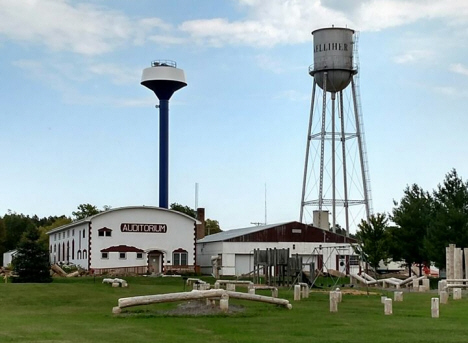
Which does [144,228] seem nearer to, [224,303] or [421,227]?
[421,227]

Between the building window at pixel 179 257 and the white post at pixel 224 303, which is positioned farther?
the building window at pixel 179 257

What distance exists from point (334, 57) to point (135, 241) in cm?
2243

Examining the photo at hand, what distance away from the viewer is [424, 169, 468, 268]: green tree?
5562 centimetres

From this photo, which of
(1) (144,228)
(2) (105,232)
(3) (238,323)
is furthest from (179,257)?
(3) (238,323)

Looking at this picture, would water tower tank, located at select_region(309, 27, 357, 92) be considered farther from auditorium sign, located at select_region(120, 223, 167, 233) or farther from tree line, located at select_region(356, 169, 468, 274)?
auditorium sign, located at select_region(120, 223, 167, 233)

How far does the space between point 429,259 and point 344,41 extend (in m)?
20.3

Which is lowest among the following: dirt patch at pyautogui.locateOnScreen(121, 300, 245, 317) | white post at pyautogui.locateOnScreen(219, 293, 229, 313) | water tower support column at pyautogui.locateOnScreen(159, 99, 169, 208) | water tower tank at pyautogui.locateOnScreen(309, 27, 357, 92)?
dirt patch at pyautogui.locateOnScreen(121, 300, 245, 317)

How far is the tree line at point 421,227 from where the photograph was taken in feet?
183

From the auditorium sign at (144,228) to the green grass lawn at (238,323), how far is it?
118 feet

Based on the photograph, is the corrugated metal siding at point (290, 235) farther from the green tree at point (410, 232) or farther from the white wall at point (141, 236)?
the green tree at point (410, 232)

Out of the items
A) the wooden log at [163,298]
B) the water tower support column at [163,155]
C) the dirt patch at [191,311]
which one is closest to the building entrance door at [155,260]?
the water tower support column at [163,155]

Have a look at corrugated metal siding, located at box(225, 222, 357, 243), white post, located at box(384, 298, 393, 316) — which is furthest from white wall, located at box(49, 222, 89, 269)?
white post, located at box(384, 298, 393, 316)

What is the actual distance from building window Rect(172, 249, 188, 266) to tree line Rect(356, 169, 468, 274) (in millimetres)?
17253

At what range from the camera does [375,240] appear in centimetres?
5581
